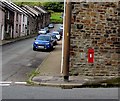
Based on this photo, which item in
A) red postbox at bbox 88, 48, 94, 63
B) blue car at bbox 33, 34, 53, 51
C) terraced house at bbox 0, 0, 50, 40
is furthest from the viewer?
terraced house at bbox 0, 0, 50, 40

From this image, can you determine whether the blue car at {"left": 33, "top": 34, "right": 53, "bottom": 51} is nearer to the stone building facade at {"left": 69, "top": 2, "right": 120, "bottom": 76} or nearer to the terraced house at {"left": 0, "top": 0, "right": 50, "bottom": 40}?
the terraced house at {"left": 0, "top": 0, "right": 50, "bottom": 40}

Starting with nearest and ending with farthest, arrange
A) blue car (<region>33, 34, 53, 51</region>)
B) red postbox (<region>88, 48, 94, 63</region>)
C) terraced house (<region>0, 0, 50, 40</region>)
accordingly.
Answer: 1. red postbox (<region>88, 48, 94, 63</region>)
2. blue car (<region>33, 34, 53, 51</region>)
3. terraced house (<region>0, 0, 50, 40</region>)

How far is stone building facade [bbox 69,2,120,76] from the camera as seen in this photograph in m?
18.2

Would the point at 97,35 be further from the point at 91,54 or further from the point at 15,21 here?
the point at 15,21

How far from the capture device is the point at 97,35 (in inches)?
719

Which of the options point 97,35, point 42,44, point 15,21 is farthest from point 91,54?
point 15,21

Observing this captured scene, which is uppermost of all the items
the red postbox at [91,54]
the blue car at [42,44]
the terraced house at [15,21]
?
the terraced house at [15,21]

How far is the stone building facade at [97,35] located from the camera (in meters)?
18.2

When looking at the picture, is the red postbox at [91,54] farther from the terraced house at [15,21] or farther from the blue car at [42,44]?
the terraced house at [15,21]

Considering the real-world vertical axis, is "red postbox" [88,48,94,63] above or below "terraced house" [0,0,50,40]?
below

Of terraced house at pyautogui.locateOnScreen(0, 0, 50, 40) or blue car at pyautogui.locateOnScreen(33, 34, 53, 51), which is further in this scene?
terraced house at pyautogui.locateOnScreen(0, 0, 50, 40)

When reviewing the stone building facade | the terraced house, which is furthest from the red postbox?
the terraced house

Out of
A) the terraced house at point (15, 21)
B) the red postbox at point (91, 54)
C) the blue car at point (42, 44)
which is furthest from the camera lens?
the terraced house at point (15, 21)

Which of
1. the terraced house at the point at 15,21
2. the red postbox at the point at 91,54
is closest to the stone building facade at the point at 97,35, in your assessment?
the red postbox at the point at 91,54
